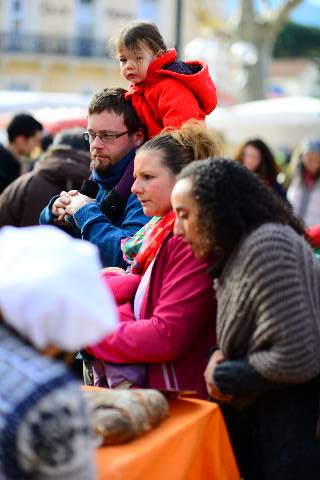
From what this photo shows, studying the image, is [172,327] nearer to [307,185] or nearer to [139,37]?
[139,37]

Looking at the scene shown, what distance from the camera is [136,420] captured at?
2.92 meters

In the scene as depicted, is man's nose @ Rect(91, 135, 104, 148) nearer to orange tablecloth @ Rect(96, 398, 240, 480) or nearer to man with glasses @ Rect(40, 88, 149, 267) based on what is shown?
man with glasses @ Rect(40, 88, 149, 267)

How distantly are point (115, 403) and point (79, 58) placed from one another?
139 ft

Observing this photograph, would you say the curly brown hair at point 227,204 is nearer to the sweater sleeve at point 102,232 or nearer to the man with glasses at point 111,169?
the sweater sleeve at point 102,232

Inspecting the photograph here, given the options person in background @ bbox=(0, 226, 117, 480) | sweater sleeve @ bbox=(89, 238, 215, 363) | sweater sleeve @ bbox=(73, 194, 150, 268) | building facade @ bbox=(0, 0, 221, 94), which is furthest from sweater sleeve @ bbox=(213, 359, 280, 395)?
building facade @ bbox=(0, 0, 221, 94)

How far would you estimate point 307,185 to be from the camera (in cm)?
1039

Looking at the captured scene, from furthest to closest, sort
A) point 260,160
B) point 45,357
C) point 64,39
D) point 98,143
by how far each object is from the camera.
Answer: point 64,39
point 260,160
point 98,143
point 45,357

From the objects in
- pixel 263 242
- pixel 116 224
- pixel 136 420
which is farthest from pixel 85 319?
pixel 116 224

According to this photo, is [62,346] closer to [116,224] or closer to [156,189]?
[156,189]

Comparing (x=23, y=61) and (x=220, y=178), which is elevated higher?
(x=220, y=178)

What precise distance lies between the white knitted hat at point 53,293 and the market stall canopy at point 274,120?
46.3 ft

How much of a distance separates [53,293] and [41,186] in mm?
3663

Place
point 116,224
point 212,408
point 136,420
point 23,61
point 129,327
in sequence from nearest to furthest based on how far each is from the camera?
point 136,420, point 212,408, point 129,327, point 116,224, point 23,61

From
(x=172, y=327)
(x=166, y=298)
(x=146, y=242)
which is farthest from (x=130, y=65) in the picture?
(x=172, y=327)
